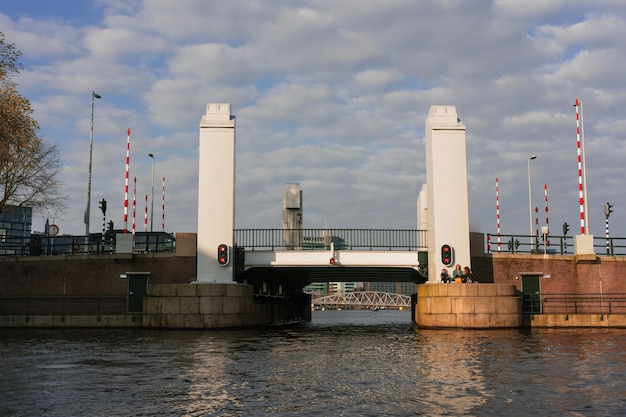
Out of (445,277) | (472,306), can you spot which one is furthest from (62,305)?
(472,306)

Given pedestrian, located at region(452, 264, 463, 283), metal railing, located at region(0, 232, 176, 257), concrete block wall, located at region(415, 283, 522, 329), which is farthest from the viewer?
metal railing, located at region(0, 232, 176, 257)

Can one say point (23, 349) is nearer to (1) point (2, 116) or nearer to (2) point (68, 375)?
(2) point (68, 375)

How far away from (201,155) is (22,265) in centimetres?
1225

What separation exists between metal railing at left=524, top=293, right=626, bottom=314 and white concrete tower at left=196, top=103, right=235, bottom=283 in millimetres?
16350

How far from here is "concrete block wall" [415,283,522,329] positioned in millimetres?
31625

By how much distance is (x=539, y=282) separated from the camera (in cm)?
3572

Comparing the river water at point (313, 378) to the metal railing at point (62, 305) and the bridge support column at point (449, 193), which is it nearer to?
the bridge support column at point (449, 193)

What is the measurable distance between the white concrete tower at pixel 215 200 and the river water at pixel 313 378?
10.8 metres

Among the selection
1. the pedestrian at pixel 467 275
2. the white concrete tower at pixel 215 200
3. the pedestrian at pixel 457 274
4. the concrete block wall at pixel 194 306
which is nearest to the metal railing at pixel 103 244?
the white concrete tower at pixel 215 200

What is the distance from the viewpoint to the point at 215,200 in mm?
35000

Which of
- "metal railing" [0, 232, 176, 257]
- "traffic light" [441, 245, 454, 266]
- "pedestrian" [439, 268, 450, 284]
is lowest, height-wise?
"pedestrian" [439, 268, 450, 284]

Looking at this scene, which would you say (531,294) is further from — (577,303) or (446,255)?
(446,255)

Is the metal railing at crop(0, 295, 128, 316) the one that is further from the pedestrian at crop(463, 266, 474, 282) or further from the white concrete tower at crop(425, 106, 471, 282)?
the pedestrian at crop(463, 266, 474, 282)

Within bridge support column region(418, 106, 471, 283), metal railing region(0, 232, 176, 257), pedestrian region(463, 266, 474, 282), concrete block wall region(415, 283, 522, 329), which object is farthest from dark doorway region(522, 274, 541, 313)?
metal railing region(0, 232, 176, 257)
